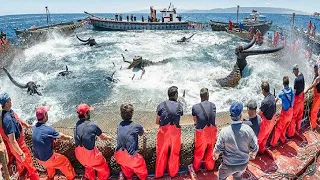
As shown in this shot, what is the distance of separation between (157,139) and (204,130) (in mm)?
964

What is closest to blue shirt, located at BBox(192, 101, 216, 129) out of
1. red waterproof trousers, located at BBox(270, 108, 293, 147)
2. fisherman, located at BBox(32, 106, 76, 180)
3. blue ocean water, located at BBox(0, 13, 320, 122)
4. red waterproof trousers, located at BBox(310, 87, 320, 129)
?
red waterproof trousers, located at BBox(270, 108, 293, 147)

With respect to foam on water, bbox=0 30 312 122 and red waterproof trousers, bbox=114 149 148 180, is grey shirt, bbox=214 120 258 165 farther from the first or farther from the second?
foam on water, bbox=0 30 312 122

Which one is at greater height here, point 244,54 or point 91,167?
point 244,54

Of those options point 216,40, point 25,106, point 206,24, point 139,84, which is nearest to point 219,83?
point 139,84

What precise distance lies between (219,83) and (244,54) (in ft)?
7.85

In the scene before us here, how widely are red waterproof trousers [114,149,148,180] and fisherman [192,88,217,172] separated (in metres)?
1.16

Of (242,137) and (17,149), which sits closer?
(242,137)

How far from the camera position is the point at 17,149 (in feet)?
17.0

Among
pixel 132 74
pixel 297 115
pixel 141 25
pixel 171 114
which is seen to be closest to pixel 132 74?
pixel 132 74

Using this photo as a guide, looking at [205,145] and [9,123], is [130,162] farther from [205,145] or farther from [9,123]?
[9,123]

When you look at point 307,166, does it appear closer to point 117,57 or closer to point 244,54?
point 244,54

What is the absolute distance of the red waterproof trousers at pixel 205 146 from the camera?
5.64 meters

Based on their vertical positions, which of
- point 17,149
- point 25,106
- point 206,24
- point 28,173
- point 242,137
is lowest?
point 25,106

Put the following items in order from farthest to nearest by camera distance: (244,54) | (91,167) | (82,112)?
(244,54)
(91,167)
(82,112)
